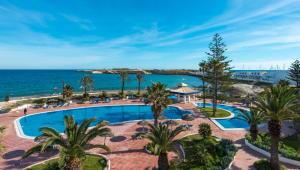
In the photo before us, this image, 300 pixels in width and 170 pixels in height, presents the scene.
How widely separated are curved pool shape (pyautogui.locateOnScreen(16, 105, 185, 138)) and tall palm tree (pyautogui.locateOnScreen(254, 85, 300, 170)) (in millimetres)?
16338

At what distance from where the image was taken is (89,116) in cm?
3097

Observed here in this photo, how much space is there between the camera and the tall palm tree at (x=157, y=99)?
20.9 metres

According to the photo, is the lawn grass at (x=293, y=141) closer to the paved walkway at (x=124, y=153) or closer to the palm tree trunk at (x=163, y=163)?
the paved walkway at (x=124, y=153)

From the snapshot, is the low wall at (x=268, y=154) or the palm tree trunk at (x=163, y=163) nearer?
the palm tree trunk at (x=163, y=163)

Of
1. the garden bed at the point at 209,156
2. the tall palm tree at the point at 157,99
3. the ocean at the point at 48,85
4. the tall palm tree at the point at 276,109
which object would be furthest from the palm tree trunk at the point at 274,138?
the ocean at the point at 48,85

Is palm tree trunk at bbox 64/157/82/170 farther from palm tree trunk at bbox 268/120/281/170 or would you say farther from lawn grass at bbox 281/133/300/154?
lawn grass at bbox 281/133/300/154

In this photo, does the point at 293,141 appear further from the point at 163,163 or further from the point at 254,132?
the point at 163,163

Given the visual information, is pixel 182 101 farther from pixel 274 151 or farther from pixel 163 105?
pixel 274 151

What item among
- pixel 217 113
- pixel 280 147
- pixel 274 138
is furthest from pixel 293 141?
pixel 217 113

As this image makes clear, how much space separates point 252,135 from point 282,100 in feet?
18.9

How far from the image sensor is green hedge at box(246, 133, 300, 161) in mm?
15414

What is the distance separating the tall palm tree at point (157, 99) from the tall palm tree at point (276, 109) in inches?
352

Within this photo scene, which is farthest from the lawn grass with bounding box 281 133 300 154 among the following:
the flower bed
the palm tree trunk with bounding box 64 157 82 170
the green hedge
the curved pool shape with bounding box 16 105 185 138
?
the palm tree trunk with bounding box 64 157 82 170

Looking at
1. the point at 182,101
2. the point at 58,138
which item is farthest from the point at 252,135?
the point at 182,101
